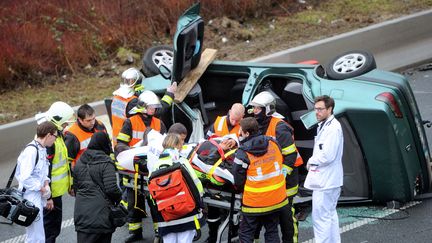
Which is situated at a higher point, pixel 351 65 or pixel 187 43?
pixel 187 43

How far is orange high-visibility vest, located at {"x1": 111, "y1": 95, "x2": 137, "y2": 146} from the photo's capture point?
8.80 meters

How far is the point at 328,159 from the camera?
23.0 feet

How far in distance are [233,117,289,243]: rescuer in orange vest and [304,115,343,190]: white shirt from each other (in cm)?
34

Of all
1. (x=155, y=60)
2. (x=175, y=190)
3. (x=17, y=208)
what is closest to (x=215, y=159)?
(x=175, y=190)

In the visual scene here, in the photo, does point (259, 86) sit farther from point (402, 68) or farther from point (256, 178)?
point (402, 68)

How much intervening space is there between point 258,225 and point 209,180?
63 centimetres

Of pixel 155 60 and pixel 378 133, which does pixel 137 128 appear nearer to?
pixel 155 60

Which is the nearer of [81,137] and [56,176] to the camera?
[56,176]

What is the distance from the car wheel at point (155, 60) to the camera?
959 centimetres

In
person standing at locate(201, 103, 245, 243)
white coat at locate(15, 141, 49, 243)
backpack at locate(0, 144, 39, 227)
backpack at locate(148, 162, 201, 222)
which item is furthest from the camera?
person standing at locate(201, 103, 245, 243)

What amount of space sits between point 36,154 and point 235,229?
6.95 feet

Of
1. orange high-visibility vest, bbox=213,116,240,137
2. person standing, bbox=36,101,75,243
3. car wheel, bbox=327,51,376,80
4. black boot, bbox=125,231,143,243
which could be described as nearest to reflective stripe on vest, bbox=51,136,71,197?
person standing, bbox=36,101,75,243

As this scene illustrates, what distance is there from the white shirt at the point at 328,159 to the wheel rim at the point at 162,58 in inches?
122

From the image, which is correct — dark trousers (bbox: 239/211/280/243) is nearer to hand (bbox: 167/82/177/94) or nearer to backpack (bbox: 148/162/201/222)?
backpack (bbox: 148/162/201/222)
